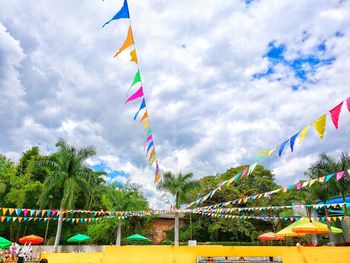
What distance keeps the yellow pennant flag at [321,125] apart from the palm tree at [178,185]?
710 inches

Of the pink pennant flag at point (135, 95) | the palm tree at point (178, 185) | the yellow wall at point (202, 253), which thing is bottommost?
the yellow wall at point (202, 253)

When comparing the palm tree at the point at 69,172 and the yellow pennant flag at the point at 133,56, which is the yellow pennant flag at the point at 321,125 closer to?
the yellow pennant flag at the point at 133,56

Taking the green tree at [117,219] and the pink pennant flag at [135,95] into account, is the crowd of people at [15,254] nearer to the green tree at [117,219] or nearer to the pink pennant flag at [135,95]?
the green tree at [117,219]

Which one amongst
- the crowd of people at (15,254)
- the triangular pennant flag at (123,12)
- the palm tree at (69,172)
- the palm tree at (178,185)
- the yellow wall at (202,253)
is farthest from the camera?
the palm tree at (178,185)

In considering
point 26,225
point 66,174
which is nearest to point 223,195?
point 66,174

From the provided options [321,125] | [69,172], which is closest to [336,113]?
[321,125]

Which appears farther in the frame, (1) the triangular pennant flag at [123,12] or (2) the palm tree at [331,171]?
(2) the palm tree at [331,171]

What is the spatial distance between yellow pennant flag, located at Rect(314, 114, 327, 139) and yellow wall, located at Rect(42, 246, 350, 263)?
128 inches

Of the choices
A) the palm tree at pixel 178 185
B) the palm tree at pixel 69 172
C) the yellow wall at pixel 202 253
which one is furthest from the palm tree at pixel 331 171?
the palm tree at pixel 69 172

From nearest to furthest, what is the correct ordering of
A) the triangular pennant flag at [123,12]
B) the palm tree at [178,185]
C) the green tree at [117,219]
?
the triangular pennant flag at [123,12] → the palm tree at [178,185] → the green tree at [117,219]

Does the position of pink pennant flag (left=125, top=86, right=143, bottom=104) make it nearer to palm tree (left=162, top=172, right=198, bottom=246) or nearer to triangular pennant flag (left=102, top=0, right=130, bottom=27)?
triangular pennant flag (left=102, top=0, right=130, bottom=27)

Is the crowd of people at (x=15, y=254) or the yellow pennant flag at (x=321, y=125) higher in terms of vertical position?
the yellow pennant flag at (x=321, y=125)

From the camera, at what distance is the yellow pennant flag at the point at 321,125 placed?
6973 mm

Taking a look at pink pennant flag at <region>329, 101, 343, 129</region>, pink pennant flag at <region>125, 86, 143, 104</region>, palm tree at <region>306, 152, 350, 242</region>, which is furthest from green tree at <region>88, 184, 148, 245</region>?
pink pennant flag at <region>329, 101, 343, 129</region>
